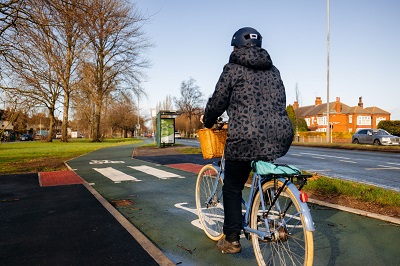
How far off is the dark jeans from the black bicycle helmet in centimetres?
107

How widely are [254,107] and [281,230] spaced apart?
103cm

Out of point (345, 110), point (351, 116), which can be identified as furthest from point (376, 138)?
point (345, 110)

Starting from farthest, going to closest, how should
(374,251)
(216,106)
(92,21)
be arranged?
(92,21) → (374,251) → (216,106)

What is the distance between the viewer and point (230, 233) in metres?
3.29

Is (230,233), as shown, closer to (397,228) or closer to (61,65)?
(397,228)

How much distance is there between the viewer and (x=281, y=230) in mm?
2777

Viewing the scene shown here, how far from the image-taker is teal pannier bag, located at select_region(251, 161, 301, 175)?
2.62 metres

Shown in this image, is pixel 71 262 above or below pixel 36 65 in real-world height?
below

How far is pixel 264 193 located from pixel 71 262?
1.97 meters

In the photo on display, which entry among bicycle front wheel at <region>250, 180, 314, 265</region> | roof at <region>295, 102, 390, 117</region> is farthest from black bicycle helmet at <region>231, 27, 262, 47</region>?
roof at <region>295, 102, 390, 117</region>

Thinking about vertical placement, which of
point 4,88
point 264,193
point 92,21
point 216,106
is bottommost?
point 264,193

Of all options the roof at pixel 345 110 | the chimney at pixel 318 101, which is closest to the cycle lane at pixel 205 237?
the roof at pixel 345 110

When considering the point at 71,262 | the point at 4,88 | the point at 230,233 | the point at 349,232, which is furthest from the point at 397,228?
the point at 4,88

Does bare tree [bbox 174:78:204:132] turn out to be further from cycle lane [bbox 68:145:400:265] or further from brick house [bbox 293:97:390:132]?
cycle lane [bbox 68:145:400:265]
